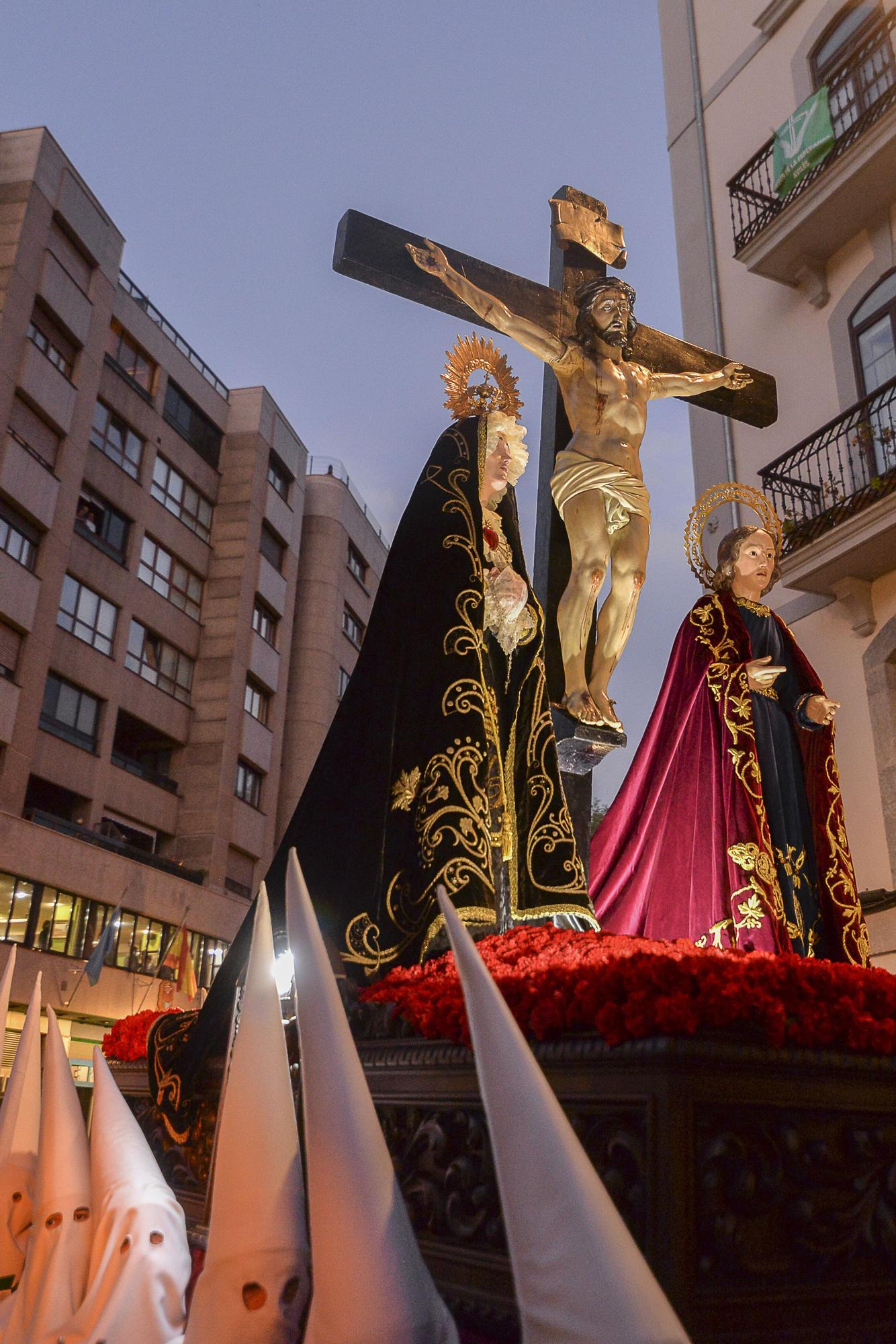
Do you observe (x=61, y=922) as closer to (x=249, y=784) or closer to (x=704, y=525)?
(x=249, y=784)

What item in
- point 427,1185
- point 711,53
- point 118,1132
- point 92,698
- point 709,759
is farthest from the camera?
point 92,698

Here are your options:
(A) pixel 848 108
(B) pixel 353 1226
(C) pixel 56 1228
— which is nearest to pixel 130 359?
(A) pixel 848 108

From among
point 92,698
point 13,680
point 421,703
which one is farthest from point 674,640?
point 92,698

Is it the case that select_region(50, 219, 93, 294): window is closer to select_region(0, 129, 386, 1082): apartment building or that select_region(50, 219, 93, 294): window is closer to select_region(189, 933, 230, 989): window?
select_region(0, 129, 386, 1082): apartment building

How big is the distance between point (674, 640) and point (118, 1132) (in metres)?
3.40

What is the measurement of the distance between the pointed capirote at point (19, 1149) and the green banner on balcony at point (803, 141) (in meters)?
9.58

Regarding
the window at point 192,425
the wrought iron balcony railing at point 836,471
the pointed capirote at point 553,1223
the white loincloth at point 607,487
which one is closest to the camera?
the pointed capirote at point 553,1223

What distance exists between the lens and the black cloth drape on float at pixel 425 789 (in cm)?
335

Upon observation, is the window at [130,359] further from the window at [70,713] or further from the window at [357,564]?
the window at [70,713]

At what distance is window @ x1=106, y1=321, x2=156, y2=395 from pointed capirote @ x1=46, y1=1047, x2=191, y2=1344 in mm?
24387

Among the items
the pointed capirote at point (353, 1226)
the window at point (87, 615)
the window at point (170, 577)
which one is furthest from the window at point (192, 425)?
the pointed capirote at point (353, 1226)

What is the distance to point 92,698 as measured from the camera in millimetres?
22938

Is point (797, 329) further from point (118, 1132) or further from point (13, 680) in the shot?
point (13, 680)

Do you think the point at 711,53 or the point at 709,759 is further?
the point at 711,53
